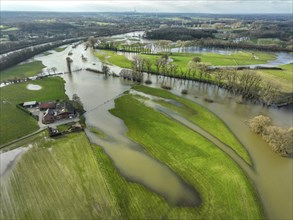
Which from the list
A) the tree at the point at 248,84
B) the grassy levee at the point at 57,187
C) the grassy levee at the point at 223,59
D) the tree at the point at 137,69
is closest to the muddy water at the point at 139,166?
the grassy levee at the point at 57,187

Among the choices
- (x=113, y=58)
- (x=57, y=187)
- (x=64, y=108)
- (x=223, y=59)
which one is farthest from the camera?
(x=223, y=59)

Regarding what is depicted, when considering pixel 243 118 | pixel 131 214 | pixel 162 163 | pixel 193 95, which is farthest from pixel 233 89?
pixel 131 214

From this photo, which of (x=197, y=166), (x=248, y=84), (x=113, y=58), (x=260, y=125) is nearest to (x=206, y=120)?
(x=260, y=125)

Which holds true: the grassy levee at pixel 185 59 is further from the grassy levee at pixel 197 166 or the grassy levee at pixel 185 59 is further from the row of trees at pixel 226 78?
the grassy levee at pixel 197 166

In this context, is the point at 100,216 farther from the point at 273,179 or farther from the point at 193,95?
the point at 193,95

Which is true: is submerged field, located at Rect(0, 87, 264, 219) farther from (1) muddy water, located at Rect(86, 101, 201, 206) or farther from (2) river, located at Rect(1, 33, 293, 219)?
(2) river, located at Rect(1, 33, 293, 219)

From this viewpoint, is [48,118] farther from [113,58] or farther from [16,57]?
[16,57]
